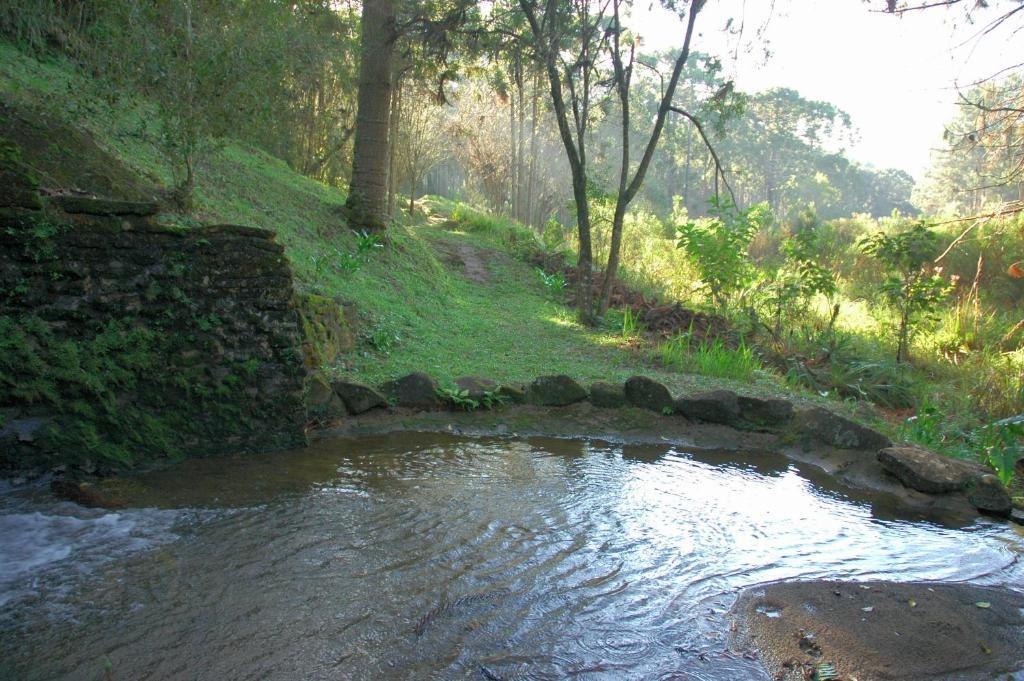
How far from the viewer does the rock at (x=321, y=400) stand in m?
6.15

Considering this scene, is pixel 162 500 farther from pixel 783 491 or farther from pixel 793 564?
pixel 783 491

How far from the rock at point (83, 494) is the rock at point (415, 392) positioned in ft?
8.48

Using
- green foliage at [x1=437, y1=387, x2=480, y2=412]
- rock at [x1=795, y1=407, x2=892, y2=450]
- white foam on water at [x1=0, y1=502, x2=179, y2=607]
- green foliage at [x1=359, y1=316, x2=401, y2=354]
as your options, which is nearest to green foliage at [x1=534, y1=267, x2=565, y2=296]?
green foliage at [x1=359, y1=316, x2=401, y2=354]

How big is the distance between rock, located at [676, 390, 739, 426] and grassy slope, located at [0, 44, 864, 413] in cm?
45

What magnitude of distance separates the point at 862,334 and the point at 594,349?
4.41m

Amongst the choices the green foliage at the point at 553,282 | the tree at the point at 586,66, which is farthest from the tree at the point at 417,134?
the tree at the point at 586,66

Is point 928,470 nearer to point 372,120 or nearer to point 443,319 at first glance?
point 443,319

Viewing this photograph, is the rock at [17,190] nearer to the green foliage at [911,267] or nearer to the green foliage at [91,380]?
the green foliage at [91,380]

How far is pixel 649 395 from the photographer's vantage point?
709cm

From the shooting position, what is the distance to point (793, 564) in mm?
4281

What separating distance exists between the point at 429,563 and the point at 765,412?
4.16 metres

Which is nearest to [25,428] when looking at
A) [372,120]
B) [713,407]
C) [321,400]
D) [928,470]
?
[321,400]

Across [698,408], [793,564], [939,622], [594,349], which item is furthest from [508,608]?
[594,349]

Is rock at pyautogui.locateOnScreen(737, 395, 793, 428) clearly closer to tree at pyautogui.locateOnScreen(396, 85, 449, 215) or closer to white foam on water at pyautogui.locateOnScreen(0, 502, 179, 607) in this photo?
white foam on water at pyautogui.locateOnScreen(0, 502, 179, 607)
